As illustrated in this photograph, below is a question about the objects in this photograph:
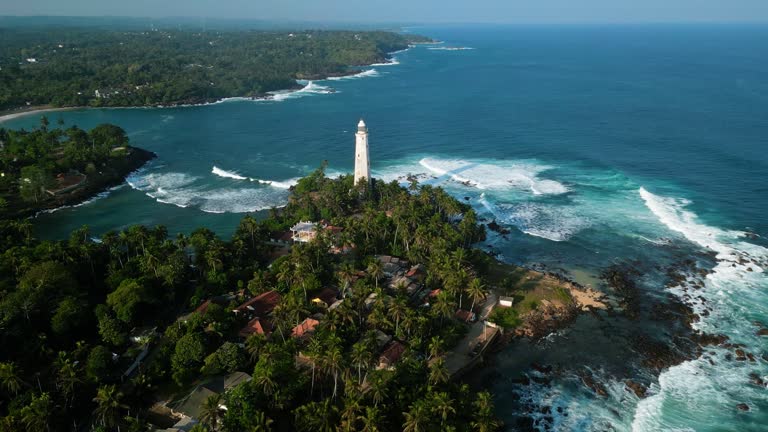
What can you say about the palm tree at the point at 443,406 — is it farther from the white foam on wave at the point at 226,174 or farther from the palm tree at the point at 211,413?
the white foam on wave at the point at 226,174

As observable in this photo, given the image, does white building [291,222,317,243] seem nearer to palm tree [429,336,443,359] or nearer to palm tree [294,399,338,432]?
palm tree [429,336,443,359]

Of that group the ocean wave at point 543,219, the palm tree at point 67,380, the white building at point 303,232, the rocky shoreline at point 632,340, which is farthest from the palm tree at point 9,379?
the ocean wave at point 543,219

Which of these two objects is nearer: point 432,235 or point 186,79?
point 432,235

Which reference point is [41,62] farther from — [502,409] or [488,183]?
[502,409]

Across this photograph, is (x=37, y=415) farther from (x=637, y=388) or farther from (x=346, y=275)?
(x=637, y=388)

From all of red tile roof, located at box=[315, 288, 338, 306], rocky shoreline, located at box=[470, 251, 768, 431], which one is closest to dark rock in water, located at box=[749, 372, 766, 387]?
rocky shoreline, located at box=[470, 251, 768, 431]

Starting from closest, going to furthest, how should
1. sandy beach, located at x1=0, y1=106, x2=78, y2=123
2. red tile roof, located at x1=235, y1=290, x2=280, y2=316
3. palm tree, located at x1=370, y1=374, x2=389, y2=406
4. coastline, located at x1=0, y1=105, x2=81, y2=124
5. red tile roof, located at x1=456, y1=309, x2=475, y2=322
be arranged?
palm tree, located at x1=370, y1=374, x2=389, y2=406, red tile roof, located at x1=235, y1=290, x2=280, y2=316, red tile roof, located at x1=456, y1=309, x2=475, y2=322, sandy beach, located at x1=0, y1=106, x2=78, y2=123, coastline, located at x1=0, y1=105, x2=81, y2=124


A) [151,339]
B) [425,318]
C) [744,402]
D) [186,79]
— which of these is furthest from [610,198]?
[186,79]
